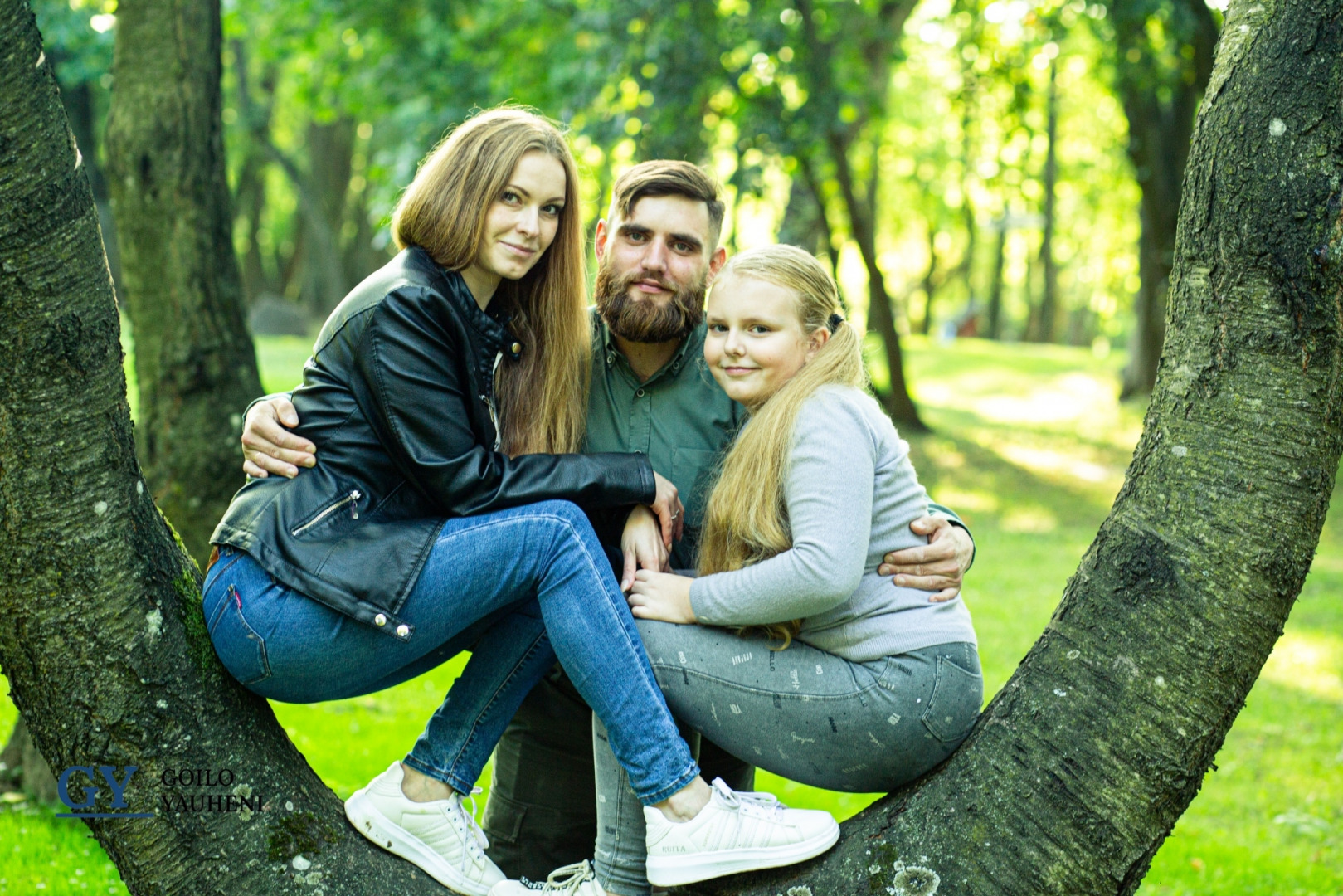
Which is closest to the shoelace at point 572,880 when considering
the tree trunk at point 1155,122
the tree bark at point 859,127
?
the tree bark at point 859,127

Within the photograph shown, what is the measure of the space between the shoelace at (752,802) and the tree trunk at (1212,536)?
165 mm

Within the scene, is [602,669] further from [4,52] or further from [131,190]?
[131,190]

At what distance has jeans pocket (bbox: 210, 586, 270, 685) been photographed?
2.42 metres

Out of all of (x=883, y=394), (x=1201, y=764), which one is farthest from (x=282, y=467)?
(x=883, y=394)

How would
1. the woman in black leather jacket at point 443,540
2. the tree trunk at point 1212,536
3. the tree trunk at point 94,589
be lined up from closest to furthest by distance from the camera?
the tree trunk at point 94,589 → the tree trunk at point 1212,536 → the woman in black leather jacket at point 443,540

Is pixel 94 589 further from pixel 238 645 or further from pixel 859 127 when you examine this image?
pixel 859 127

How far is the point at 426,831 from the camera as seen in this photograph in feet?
8.50

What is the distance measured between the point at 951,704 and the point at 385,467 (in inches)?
55.3

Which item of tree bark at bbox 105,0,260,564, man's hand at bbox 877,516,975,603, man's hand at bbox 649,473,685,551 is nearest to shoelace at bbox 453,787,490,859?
man's hand at bbox 649,473,685,551

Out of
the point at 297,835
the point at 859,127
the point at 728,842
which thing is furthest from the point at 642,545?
the point at 859,127

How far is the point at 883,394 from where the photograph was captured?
14.9 m

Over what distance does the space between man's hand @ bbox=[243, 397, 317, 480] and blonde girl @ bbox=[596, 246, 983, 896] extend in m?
0.85

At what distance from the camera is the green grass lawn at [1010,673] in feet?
14.6

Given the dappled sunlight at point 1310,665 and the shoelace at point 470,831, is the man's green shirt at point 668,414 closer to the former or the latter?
the shoelace at point 470,831
